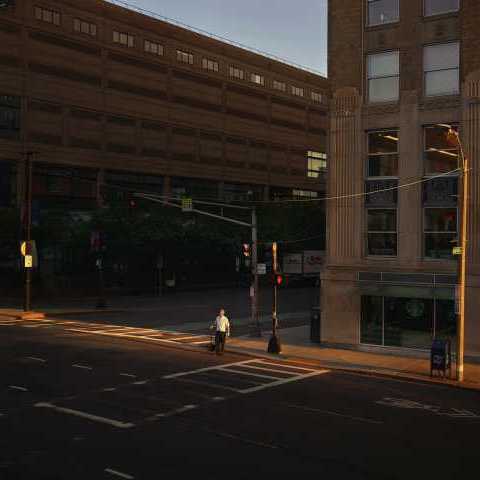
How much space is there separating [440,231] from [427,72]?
21.7 feet

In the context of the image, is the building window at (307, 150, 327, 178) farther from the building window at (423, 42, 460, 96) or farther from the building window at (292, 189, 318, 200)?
the building window at (423, 42, 460, 96)

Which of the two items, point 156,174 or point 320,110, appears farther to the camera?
point 320,110

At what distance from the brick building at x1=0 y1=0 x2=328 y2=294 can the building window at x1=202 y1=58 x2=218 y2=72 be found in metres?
0.13

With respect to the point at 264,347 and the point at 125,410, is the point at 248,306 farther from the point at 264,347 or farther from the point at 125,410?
the point at 125,410

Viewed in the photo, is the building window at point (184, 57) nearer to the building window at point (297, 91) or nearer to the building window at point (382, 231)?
the building window at point (297, 91)

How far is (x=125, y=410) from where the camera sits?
16.1 metres

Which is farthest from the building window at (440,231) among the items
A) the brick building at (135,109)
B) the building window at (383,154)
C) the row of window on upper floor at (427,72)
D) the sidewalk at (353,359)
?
the brick building at (135,109)

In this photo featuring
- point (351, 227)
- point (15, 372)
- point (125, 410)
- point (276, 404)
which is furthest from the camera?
point (351, 227)

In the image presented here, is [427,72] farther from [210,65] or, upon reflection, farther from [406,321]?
[210,65]

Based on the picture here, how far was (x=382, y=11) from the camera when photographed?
2795 cm

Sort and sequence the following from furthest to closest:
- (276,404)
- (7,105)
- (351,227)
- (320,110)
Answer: (320,110)
(7,105)
(351,227)
(276,404)

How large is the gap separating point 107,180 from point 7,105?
1298 cm

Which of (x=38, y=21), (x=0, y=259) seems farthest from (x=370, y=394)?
(x=38, y=21)

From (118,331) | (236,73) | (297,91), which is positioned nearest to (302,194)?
(297,91)
